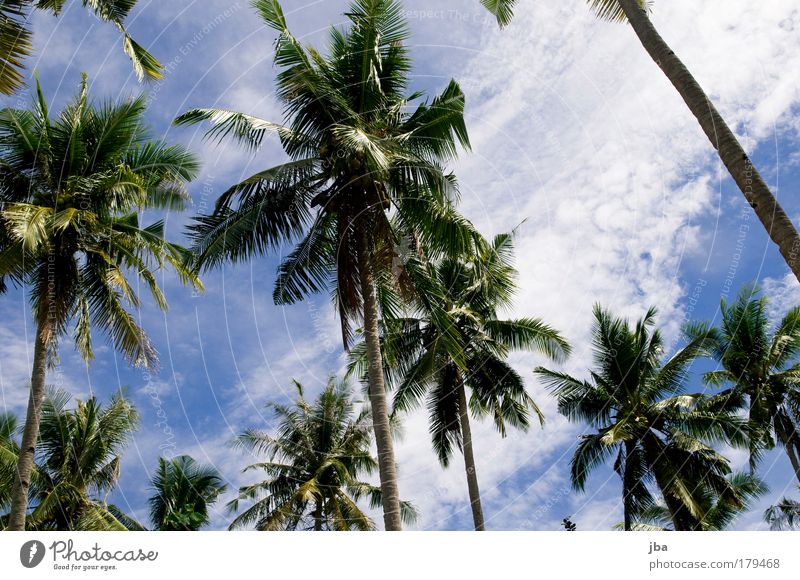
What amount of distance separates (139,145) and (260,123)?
4.22 meters

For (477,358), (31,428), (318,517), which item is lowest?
(31,428)

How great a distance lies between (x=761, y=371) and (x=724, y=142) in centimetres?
2245

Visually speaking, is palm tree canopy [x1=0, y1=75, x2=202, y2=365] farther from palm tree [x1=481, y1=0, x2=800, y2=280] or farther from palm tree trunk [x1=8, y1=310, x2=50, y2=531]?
palm tree [x1=481, y1=0, x2=800, y2=280]

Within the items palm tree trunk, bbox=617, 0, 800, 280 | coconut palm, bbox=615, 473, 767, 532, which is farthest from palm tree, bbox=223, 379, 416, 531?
palm tree trunk, bbox=617, 0, 800, 280

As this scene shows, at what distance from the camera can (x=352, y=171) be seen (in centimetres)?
1540

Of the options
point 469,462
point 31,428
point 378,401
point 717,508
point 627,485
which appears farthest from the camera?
point 717,508

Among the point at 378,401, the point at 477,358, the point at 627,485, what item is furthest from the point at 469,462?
the point at 378,401

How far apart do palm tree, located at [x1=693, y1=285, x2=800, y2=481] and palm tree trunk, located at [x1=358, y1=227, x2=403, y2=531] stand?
1704 centimetres

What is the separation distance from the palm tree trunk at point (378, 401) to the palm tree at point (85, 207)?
14.1ft

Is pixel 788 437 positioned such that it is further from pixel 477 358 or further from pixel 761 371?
pixel 477 358

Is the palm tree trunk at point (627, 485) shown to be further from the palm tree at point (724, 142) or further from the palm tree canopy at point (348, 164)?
the palm tree at point (724, 142)

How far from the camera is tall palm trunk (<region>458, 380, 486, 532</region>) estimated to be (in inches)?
867

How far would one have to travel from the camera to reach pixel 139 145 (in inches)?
726

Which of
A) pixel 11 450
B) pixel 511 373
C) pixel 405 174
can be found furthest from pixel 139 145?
pixel 511 373
